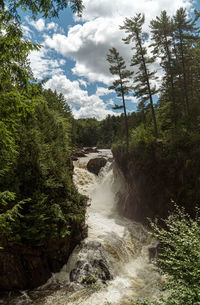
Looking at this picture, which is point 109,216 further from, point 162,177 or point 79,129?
point 79,129

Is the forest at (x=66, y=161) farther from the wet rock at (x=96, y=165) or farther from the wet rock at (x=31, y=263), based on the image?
the wet rock at (x=96, y=165)

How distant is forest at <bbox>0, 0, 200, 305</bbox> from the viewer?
16.5ft

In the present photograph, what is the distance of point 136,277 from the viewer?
437 inches

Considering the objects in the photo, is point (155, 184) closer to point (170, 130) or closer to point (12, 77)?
point (170, 130)

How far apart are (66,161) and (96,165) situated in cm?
1629

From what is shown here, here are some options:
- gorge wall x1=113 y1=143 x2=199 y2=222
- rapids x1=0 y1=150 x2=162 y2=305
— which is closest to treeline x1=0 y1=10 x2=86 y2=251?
rapids x1=0 y1=150 x2=162 y2=305

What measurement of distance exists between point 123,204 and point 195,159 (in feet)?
35.0

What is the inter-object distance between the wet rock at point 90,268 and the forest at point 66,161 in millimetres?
1271

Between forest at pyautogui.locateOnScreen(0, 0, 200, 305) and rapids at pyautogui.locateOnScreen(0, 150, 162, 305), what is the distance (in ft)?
3.90

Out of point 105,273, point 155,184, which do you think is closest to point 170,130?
point 155,184

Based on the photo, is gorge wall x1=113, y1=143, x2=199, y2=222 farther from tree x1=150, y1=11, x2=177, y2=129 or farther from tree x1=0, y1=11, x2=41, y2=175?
tree x1=0, y1=11, x2=41, y2=175

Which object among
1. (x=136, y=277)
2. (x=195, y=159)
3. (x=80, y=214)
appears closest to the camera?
(x=136, y=277)

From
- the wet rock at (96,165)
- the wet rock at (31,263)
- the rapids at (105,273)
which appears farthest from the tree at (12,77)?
the wet rock at (96,165)

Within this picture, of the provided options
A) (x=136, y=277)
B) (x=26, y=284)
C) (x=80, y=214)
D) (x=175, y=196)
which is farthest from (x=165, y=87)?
(x=26, y=284)
